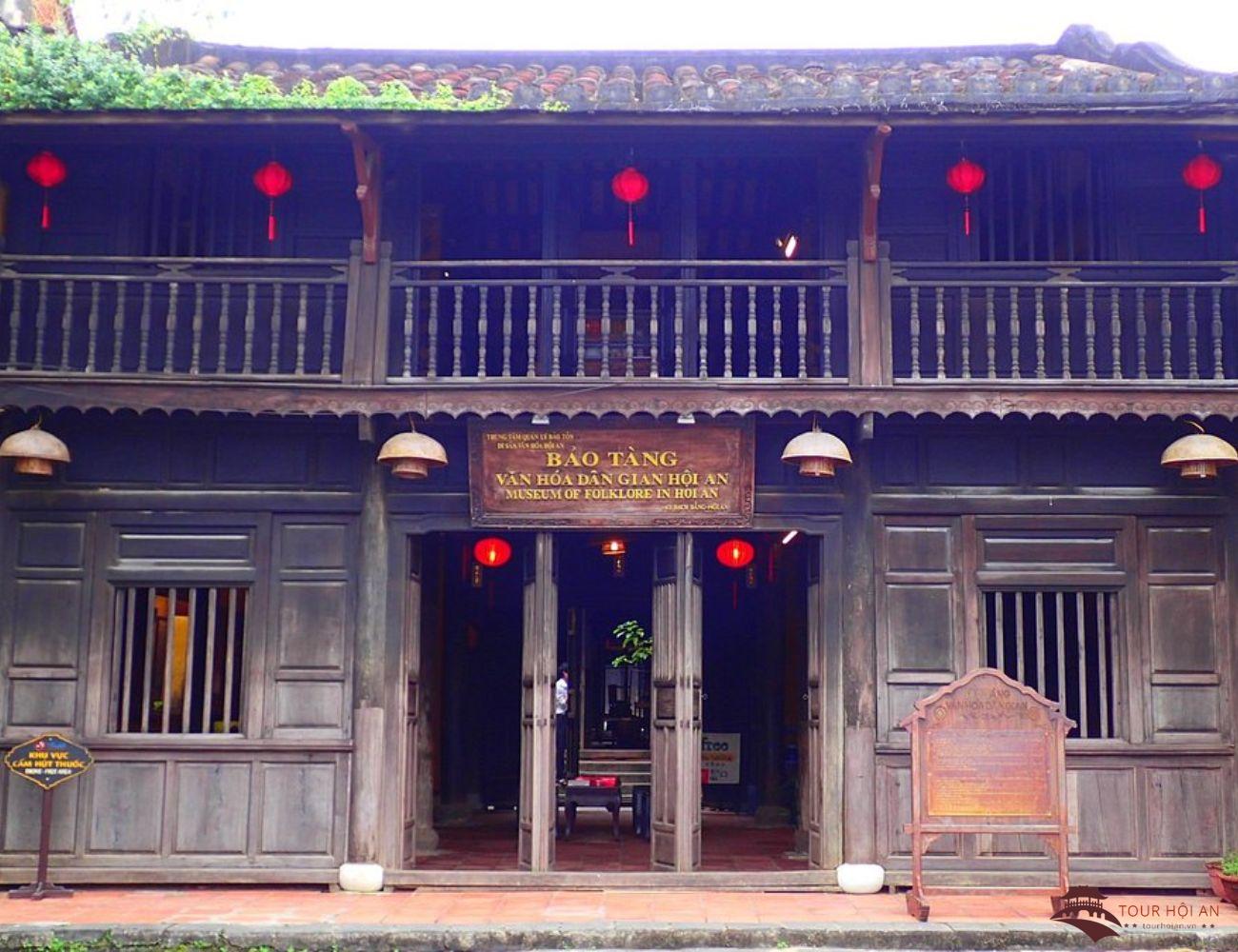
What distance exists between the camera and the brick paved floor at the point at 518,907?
→ 32.3ft

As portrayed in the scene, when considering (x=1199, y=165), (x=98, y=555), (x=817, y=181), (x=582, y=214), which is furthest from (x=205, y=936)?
(x=1199, y=165)

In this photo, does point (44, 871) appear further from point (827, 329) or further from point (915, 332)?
point (915, 332)

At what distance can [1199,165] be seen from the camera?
11.1 meters

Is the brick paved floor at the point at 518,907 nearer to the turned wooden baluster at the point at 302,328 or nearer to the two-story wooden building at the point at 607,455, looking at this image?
the two-story wooden building at the point at 607,455

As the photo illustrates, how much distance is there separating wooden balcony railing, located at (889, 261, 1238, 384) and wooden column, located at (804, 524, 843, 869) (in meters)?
1.71

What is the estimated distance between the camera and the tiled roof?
1097 cm

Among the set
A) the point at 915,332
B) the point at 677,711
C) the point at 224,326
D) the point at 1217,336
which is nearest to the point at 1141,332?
the point at 1217,336

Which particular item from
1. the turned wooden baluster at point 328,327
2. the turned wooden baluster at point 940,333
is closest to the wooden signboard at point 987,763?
the turned wooden baluster at point 940,333

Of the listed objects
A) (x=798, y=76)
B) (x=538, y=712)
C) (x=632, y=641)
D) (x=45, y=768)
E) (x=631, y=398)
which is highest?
(x=798, y=76)

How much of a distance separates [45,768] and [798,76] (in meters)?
9.60

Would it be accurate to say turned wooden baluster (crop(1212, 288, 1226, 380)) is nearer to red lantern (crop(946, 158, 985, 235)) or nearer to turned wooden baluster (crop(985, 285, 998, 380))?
turned wooden baluster (crop(985, 285, 998, 380))

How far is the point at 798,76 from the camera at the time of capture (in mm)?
14062

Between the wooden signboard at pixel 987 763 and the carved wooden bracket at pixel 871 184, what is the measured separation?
3.60m
